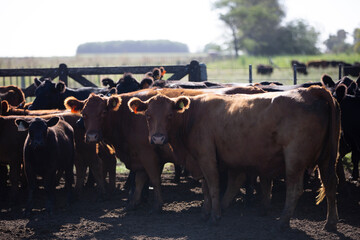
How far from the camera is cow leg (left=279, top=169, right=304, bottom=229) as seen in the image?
569 cm

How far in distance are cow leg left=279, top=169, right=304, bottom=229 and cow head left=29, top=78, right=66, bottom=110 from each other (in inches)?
251

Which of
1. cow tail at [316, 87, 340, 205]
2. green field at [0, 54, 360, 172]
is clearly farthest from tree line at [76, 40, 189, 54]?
cow tail at [316, 87, 340, 205]

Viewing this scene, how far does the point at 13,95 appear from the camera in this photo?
36.8 feet

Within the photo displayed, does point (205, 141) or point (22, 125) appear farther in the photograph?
point (22, 125)

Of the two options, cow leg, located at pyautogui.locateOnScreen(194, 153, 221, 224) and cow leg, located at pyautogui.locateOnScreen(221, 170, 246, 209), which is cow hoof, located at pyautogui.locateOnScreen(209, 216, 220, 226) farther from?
cow leg, located at pyautogui.locateOnScreen(221, 170, 246, 209)

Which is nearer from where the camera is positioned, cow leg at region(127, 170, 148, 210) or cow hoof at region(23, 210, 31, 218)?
cow hoof at region(23, 210, 31, 218)

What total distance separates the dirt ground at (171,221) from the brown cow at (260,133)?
25 centimetres

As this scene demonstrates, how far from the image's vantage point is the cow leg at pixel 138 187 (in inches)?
285

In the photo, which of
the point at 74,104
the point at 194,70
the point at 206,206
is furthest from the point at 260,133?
the point at 194,70

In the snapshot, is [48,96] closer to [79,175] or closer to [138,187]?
[79,175]

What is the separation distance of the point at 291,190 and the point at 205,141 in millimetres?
1285

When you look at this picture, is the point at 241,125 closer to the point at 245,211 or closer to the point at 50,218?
the point at 245,211

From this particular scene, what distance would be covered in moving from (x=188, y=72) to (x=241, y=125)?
21.5 ft

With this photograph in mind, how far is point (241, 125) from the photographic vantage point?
19.9 feet
